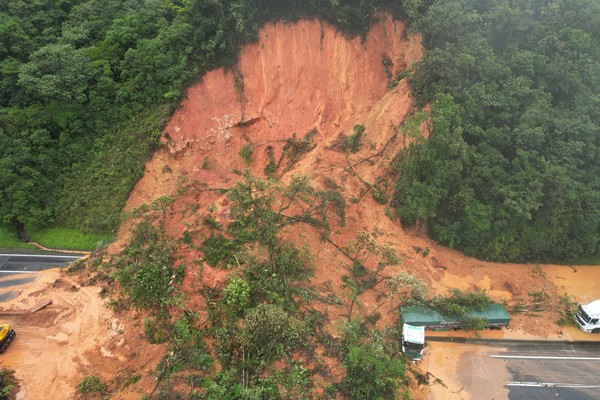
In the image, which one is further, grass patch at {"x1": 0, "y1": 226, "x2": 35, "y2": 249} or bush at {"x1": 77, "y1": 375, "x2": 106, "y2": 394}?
grass patch at {"x1": 0, "y1": 226, "x2": 35, "y2": 249}

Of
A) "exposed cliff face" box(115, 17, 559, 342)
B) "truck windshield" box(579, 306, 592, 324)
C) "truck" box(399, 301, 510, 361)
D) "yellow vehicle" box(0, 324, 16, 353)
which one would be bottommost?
"truck windshield" box(579, 306, 592, 324)

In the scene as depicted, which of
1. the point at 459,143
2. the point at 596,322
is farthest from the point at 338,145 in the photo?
the point at 596,322

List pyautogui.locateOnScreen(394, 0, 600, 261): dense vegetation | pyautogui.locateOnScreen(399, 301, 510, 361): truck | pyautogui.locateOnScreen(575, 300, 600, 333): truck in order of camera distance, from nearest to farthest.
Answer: pyautogui.locateOnScreen(399, 301, 510, 361): truck → pyautogui.locateOnScreen(575, 300, 600, 333): truck → pyautogui.locateOnScreen(394, 0, 600, 261): dense vegetation

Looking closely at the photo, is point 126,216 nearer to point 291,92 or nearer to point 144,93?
point 144,93

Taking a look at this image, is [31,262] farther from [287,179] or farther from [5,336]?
[287,179]

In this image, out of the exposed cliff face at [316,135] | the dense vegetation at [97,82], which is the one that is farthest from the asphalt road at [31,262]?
the exposed cliff face at [316,135]

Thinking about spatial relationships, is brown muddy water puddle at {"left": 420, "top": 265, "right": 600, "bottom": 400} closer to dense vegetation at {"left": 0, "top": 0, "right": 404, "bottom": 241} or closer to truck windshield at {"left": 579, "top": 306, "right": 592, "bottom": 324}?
truck windshield at {"left": 579, "top": 306, "right": 592, "bottom": 324}

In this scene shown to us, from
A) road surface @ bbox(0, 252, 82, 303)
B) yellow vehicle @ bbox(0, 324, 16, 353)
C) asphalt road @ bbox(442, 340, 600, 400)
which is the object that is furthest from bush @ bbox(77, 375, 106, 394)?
asphalt road @ bbox(442, 340, 600, 400)
